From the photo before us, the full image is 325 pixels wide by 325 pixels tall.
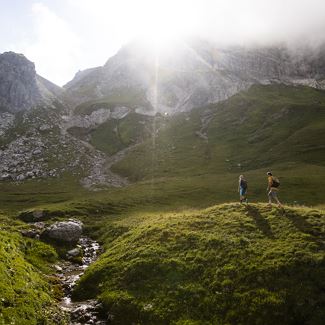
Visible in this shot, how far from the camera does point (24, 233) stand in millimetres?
55844

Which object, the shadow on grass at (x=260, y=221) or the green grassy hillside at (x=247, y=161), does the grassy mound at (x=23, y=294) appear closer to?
the shadow on grass at (x=260, y=221)

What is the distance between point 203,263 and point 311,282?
9.67 meters

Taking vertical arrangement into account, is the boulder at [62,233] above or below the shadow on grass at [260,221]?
below

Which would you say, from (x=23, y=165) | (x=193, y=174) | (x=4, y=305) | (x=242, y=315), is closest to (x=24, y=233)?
(x=4, y=305)

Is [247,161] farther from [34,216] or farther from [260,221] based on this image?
[260,221]

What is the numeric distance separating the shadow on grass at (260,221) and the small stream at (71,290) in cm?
1792

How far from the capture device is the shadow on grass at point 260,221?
3836 centimetres

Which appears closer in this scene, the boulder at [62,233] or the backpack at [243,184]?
the backpack at [243,184]

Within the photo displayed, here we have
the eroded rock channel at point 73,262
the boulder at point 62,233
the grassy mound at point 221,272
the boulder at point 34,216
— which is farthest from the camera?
the boulder at point 34,216

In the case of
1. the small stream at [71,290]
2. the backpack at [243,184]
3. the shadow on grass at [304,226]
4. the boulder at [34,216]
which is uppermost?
the backpack at [243,184]

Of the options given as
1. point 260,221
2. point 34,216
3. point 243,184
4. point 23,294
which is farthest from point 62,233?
point 260,221

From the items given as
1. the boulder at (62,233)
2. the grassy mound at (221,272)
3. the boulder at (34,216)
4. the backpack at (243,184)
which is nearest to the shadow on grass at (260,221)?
the grassy mound at (221,272)

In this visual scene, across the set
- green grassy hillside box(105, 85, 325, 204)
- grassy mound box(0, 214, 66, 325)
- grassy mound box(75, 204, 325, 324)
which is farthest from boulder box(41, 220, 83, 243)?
green grassy hillside box(105, 85, 325, 204)

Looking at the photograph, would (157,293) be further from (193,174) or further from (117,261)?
(193,174)
